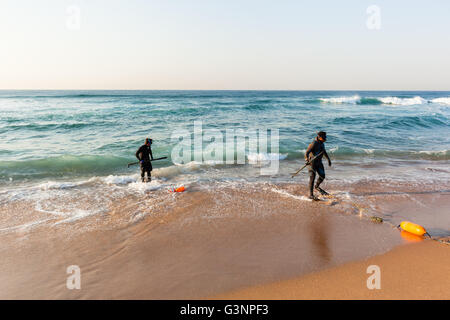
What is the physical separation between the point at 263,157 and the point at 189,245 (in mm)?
7584

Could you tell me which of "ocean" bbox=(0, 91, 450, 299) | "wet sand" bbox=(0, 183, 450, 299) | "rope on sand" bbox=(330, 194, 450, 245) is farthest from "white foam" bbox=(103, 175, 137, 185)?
"rope on sand" bbox=(330, 194, 450, 245)

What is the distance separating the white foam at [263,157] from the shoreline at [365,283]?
7466 millimetres

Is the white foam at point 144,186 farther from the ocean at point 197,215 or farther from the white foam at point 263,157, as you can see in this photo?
the white foam at point 263,157

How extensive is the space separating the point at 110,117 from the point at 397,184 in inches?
909

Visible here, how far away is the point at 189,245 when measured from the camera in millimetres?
4844

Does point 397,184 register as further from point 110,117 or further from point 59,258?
point 110,117

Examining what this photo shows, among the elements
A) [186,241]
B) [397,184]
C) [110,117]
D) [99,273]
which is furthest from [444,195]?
[110,117]

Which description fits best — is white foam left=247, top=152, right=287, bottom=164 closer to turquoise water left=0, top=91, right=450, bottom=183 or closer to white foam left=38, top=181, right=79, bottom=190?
turquoise water left=0, top=91, right=450, bottom=183

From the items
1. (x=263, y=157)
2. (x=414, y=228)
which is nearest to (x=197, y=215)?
(x=414, y=228)

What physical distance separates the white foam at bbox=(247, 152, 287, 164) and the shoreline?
24.5ft

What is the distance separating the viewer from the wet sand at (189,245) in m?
3.80

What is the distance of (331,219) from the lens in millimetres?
5812

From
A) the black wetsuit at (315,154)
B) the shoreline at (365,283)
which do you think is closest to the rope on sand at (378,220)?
the shoreline at (365,283)

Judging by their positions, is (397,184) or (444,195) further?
(397,184)
